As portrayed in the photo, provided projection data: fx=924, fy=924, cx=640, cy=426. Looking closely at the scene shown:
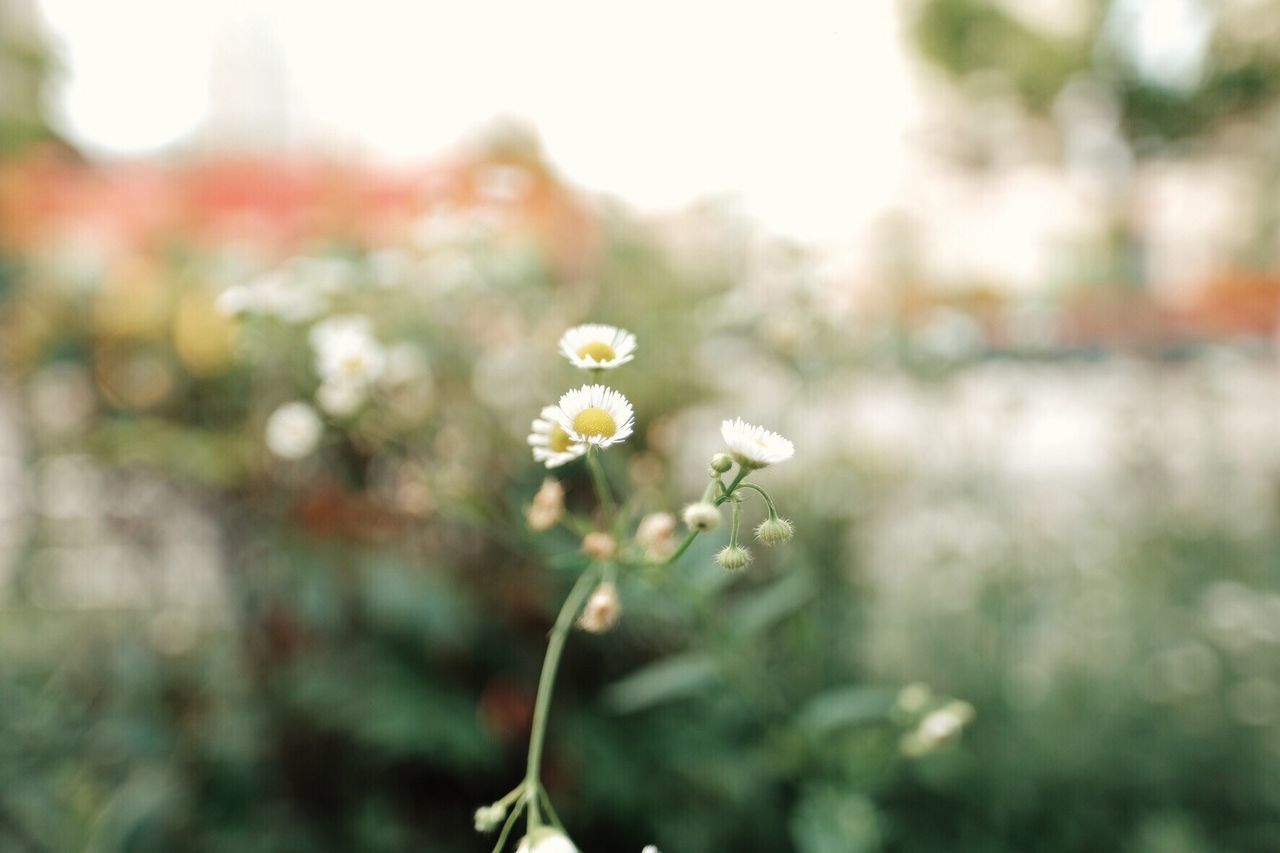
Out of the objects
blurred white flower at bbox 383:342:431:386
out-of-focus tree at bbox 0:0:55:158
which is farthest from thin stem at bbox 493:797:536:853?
out-of-focus tree at bbox 0:0:55:158

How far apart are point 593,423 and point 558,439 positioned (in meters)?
0.10

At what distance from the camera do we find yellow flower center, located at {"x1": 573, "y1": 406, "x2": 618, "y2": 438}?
21.7 inches

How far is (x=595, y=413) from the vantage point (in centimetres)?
56

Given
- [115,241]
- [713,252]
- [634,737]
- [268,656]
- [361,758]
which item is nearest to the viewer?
[634,737]

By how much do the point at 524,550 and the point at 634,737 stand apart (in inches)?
15.4

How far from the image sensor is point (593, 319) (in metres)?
1.45

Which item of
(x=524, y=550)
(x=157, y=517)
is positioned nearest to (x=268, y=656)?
(x=157, y=517)

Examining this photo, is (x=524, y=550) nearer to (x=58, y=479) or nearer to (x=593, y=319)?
(x=593, y=319)

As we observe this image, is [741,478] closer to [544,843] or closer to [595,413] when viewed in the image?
[595,413]

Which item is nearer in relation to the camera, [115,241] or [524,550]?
[524,550]

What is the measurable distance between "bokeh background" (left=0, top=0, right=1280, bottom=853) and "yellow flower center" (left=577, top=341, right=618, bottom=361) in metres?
0.25

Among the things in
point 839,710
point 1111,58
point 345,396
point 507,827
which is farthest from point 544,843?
point 1111,58

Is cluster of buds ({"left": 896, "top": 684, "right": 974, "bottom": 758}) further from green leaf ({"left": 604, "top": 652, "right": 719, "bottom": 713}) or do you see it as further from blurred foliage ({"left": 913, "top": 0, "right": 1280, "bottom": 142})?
blurred foliage ({"left": 913, "top": 0, "right": 1280, "bottom": 142})

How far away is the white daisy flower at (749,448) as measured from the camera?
53cm
